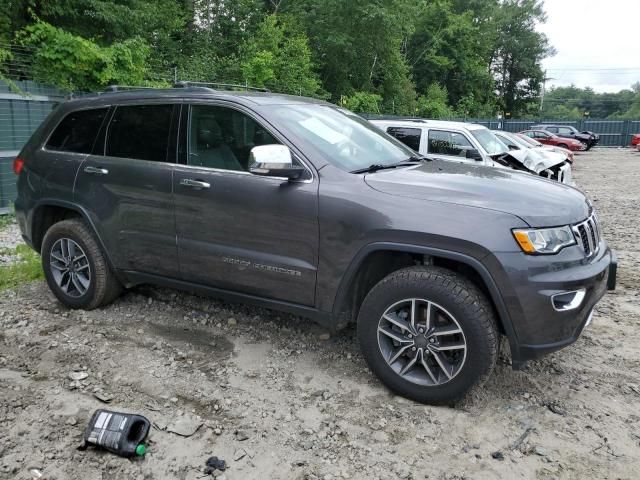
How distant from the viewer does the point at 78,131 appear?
4598mm

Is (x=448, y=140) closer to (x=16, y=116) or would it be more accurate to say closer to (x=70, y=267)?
(x=70, y=267)

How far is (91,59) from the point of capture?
402 inches

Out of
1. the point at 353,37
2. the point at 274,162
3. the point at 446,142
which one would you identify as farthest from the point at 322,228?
the point at 353,37

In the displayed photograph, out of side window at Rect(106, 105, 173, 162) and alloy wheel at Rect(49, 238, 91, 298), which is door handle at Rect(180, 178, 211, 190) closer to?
side window at Rect(106, 105, 173, 162)

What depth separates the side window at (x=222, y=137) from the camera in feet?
12.3

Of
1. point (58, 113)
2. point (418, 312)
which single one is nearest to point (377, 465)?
point (418, 312)

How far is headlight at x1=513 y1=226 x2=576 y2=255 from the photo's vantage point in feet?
9.66

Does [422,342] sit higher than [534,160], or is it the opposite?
[534,160]

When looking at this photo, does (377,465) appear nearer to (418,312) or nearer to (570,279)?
(418,312)

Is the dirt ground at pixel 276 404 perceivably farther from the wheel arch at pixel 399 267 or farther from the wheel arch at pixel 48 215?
the wheel arch at pixel 48 215

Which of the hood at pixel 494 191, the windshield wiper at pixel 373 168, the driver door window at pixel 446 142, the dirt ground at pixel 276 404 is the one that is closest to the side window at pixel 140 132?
the dirt ground at pixel 276 404

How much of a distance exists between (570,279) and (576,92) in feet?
459

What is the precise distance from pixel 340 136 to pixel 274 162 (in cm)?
80

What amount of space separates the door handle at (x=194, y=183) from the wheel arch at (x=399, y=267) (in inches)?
47.6
